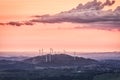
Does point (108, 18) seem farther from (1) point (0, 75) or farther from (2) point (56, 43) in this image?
(1) point (0, 75)

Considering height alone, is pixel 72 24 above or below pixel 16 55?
above

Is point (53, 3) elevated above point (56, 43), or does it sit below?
above

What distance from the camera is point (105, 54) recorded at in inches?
465

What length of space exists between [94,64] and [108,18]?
1.26m

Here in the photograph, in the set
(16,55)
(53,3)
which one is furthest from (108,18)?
(16,55)

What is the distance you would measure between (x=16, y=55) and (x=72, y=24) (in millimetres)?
1689

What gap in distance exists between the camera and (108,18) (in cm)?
1191

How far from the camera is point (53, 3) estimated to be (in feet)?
38.8

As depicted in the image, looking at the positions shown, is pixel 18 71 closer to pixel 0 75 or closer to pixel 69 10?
pixel 0 75

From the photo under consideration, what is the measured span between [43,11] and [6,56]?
1.52 meters

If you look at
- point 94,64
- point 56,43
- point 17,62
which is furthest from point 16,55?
point 94,64

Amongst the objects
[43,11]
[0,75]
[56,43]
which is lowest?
[0,75]

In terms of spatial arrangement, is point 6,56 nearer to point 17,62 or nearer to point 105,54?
point 17,62

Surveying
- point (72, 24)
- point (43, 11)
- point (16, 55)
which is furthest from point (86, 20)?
point (16, 55)
